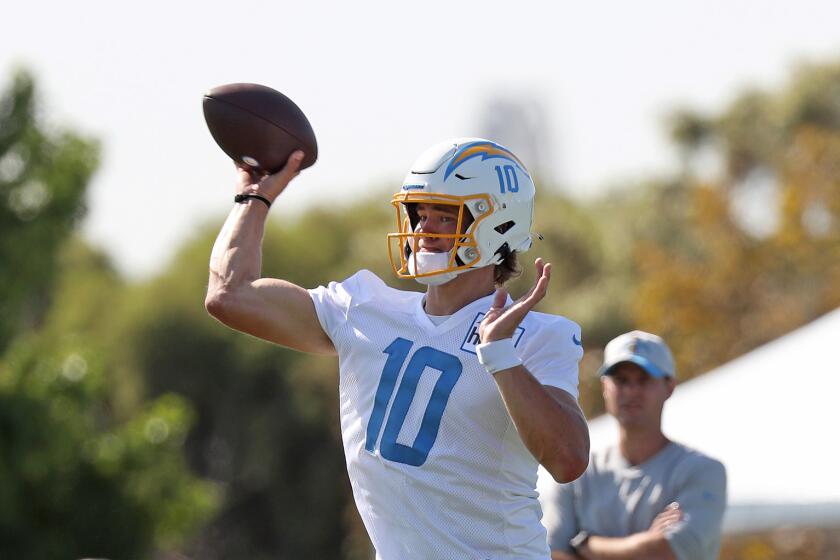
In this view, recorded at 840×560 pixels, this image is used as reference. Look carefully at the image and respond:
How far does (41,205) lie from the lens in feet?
60.2

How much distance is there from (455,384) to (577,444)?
14.8 inches

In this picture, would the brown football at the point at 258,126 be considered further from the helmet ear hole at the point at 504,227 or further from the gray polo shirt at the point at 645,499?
the gray polo shirt at the point at 645,499

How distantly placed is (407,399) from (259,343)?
32.3m

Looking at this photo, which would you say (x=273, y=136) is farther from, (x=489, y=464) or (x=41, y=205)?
(x=41, y=205)

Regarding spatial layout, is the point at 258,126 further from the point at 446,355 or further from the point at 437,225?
the point at 446,355

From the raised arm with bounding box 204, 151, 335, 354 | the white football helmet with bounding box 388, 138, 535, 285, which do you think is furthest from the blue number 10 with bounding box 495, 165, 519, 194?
the raised arm with bounding box 204, 151, 335, 354

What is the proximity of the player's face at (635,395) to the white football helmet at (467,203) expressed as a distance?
1942 millimetres

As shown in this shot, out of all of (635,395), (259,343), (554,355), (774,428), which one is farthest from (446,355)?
(259,343)

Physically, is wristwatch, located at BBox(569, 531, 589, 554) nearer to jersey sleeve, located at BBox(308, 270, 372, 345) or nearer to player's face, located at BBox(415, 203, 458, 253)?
jersey sleeve, located at BBox(308, 270, 372, 345)

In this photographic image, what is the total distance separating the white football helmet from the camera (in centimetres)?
405

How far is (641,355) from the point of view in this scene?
20.1 feet

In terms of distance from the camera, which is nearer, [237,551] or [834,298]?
[834,298]

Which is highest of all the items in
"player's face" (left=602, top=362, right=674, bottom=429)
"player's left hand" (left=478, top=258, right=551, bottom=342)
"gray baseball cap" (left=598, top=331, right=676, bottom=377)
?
"player's left hand" (left=478, top=258, right=551, bottom=342)

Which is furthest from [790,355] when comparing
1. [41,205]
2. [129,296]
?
[129,296]
